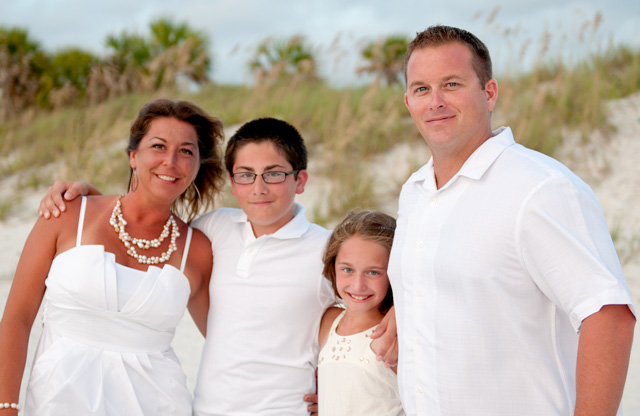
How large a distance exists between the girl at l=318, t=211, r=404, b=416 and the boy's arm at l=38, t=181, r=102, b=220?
4.50ft

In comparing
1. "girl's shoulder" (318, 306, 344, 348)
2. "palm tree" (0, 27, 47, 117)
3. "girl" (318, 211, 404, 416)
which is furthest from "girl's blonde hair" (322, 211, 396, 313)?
"palm tree" (0, 27, 47, 117)

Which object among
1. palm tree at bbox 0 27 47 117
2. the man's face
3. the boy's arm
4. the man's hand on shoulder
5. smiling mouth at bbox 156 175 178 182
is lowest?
the man's hand on shoulder

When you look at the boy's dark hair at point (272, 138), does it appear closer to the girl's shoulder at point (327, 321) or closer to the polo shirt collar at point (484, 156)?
the girl's shoulder at point (327, 321)

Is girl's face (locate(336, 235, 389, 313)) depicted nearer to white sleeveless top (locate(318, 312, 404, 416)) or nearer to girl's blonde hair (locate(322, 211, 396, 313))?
girl's blonde hair (locate(322, 211, 396, 313))

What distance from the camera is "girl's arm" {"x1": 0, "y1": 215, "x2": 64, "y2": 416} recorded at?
8.95ft

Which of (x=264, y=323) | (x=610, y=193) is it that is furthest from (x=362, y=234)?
(x=610, y=193)

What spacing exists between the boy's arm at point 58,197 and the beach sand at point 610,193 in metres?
3.60

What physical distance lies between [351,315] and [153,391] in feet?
3.48

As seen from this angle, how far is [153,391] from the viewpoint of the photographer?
2867mm

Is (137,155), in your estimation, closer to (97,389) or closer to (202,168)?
(202,168)

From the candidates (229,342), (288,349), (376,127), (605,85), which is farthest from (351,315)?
(605,85)

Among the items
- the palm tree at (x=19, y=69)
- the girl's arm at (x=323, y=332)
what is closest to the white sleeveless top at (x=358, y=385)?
the girl's arm at (x=323, y=332)

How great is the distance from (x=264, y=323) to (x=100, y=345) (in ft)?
2.65

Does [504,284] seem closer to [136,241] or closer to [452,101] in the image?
[452,101]
